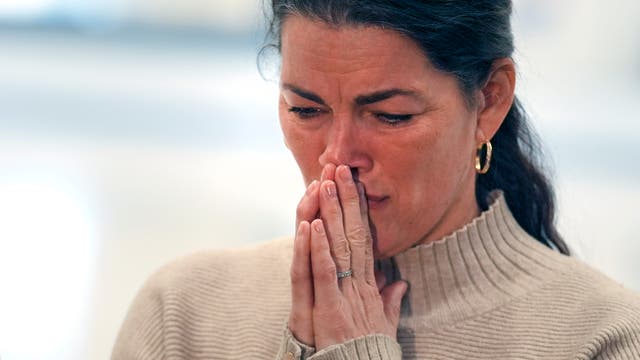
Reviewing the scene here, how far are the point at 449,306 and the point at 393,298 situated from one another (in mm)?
101

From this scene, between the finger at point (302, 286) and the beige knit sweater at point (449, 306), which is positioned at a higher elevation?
the finger at point (302, 286)

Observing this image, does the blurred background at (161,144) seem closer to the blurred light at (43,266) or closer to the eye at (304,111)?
the blurred light at (43,266)

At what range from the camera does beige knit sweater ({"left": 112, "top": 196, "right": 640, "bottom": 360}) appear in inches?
77.2

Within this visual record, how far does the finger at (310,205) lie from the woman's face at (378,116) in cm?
4

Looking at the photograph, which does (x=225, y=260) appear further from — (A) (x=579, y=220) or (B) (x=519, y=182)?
(A) (x=579, y=220)

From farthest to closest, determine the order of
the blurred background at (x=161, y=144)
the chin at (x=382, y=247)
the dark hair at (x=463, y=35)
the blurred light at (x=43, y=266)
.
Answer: the blurred background at (x=161, y=144), the blurred light at (x=43, y=266), the chin at (x=382, y=247), the dark hair at (x=463, y=35)

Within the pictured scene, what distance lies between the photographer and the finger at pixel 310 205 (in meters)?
1.90

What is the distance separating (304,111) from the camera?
75.8 inches

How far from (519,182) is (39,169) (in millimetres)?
1732

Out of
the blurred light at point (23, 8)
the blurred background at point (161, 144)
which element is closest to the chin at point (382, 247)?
the blurred background at point (161, 144)

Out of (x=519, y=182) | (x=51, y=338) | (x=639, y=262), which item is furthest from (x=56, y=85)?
(x=519, y=182)

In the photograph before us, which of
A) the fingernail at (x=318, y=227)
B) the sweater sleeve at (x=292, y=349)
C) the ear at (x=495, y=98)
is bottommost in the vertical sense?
the sweater sleeve at (x=292, y=349)

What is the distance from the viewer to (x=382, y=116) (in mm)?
1880

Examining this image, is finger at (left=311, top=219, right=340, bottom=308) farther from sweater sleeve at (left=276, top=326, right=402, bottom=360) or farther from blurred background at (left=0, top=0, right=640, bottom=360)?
blurred background at (left=0, top=0, right=640, bottom=360)
